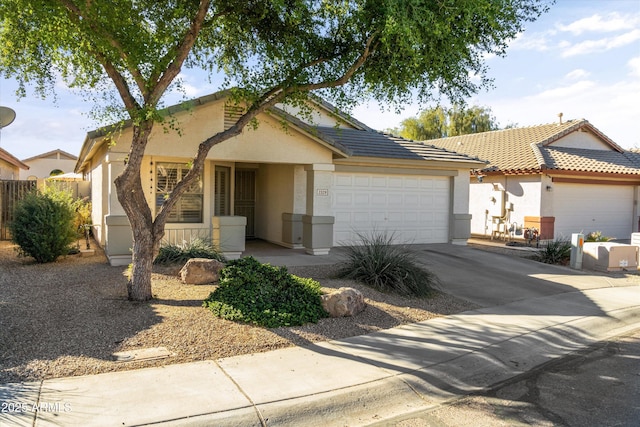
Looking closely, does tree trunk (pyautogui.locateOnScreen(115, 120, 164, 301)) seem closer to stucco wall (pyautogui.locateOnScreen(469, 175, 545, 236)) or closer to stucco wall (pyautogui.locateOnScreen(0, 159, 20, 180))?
stucco wall (pyautogui.locateOnScreen(469, 175, 545, 236))

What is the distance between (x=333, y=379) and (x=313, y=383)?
0.85 ft

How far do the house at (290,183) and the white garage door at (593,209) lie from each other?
19.8 ft

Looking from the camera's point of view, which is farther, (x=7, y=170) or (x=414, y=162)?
(x=7, y=170)

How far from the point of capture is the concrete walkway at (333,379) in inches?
175

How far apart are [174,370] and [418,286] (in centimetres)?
542

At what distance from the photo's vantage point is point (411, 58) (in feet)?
27.1

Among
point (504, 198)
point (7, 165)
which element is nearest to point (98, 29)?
point (504, 198)

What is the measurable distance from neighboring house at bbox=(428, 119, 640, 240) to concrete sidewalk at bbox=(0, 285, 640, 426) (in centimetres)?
1276

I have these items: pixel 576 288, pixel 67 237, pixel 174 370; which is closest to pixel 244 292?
pixel 174 370

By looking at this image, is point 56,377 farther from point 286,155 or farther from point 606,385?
point 286,155

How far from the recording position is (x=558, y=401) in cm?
530

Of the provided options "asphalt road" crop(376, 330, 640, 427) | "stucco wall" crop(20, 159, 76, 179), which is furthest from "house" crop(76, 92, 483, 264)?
"stucco wall" crop(20, 159, 76, 179)

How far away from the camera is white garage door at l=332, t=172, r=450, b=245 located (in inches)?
593

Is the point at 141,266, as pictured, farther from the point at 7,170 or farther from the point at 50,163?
the point at 50,163
